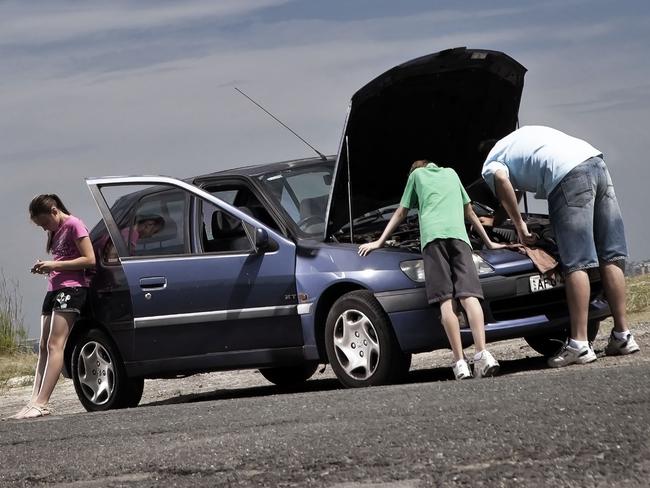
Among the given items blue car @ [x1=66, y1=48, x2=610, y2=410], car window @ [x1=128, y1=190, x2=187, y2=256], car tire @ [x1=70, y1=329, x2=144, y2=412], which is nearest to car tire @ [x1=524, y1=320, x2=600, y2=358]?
blue car @ [x1=66, y1=48, x2=610, y2=410]

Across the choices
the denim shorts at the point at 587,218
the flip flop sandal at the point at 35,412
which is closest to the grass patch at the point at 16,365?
the flip flop sandal at the point at 35,412

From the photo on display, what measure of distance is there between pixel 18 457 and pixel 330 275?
310 cm

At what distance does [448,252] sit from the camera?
31.1ft

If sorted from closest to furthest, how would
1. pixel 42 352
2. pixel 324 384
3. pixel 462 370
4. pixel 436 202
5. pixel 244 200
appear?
pixel 462 370, pixel 436 202, pixel 244 200, pixel 42 352, pixel 324 384

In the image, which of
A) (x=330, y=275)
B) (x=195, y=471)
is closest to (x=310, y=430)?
(x=195, y=471)

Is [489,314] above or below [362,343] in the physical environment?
above

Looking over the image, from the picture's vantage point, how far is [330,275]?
9.77 metres

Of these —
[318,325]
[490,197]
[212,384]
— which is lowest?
[212,384]

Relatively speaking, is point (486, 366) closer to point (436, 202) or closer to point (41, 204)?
point (436, 202)

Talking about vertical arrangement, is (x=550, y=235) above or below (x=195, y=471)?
above

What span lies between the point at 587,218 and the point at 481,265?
800 millimetres

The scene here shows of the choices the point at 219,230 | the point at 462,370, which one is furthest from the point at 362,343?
the point at 219,230

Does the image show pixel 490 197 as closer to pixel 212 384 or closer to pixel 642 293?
pixel 212 384

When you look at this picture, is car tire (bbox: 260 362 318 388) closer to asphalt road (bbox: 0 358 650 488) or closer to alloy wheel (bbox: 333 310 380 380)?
alloy wheel (bbox: 333 310 380 380)
